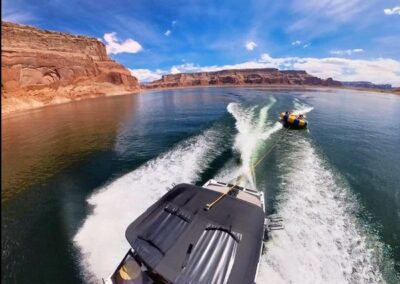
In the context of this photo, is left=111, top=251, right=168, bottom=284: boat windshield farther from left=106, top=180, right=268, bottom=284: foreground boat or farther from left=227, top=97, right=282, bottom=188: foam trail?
left=227, top=97, right=282, bottom=188: foam trail

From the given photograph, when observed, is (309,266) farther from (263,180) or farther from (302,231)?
(263,180)

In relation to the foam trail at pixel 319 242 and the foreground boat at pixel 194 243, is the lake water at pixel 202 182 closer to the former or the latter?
the foam trail at pixel 319 242

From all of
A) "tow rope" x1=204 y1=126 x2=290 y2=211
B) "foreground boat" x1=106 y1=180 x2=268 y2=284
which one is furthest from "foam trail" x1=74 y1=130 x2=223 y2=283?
"tow rope" x1=204 y1=126 x2=290 y2=211

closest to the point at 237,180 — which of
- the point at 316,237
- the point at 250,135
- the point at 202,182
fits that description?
the point at 202,182

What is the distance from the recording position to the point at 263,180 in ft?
42.9

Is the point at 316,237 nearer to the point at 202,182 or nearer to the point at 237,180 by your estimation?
the point at 237,180

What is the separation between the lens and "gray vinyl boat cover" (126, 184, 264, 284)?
5.72 meters

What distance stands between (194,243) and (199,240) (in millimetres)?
183

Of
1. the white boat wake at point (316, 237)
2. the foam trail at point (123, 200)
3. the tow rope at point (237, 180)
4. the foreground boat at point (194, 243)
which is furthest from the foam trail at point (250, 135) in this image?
the foreground boat at point (194, 243)

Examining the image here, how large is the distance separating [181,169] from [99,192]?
5215 millimetres

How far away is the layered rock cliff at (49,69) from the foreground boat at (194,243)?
2000 inches

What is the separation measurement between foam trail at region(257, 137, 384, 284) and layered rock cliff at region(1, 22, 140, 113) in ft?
176

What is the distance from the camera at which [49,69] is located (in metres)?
65.9

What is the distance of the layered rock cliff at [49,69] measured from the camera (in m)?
54.9
